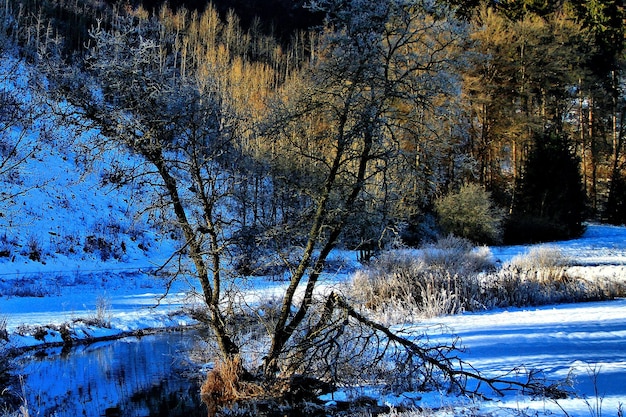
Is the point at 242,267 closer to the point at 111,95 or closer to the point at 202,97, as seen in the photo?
the point at 202,97

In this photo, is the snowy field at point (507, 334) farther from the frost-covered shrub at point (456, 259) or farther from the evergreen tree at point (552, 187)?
the evergreen tree at point (552, 187)

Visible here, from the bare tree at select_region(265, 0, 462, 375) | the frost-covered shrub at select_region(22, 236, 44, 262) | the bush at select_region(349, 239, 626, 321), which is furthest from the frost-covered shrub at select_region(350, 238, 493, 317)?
the frost-covered shrub at select_region(22, 236, 44, 262)

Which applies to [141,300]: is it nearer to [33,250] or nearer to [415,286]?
[33,250]

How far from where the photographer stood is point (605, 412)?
4727 millimetres

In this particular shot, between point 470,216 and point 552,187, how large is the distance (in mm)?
7917

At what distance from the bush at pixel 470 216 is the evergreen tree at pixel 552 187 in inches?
142

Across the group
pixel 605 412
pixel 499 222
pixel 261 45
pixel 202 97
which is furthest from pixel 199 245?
pixel 261 45

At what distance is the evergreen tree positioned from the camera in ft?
102

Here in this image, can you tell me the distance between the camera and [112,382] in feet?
28.8

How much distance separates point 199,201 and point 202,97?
1478mm

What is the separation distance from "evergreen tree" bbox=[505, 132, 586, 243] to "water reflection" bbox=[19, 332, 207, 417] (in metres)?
24.4

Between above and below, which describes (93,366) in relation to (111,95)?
below

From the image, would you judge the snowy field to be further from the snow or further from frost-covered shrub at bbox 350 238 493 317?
frost-covered shrub at bbox 350 238 493 317

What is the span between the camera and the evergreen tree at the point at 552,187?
31.0m
